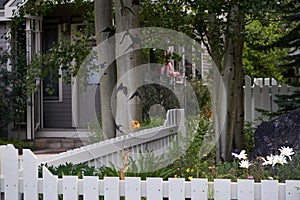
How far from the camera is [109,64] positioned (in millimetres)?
7906

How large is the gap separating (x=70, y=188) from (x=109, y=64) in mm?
3962

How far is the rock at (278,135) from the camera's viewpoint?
5875mm

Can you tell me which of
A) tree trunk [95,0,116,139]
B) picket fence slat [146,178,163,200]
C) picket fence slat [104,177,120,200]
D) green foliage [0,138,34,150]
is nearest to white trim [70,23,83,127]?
green foliage [0,138,34,150]

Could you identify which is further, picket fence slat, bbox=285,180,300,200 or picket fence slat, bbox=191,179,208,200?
picket fence slat, bbox=191,179,208,200

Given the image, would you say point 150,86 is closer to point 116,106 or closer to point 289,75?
point 289,75

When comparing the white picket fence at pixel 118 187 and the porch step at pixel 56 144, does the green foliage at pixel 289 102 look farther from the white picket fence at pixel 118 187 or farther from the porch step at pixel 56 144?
the white picket fence at pixel 118 187

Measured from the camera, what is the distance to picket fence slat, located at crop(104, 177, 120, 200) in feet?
13.2

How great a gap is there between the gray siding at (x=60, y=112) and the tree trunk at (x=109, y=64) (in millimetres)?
6031

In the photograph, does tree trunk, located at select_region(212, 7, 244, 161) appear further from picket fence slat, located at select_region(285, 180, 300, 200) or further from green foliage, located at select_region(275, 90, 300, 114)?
picket fence slat, located at select_region(285, 180, 300, 200)

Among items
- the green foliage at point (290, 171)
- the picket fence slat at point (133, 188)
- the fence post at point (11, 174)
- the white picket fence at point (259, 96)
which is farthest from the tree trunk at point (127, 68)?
the white picket fence at point (259, 96)

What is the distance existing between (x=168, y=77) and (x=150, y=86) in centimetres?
167

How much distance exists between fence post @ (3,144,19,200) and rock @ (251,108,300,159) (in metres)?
2.89

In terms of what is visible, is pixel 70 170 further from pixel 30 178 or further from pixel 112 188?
pixel 112 188

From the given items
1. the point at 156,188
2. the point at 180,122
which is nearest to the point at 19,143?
the point at 180,122
